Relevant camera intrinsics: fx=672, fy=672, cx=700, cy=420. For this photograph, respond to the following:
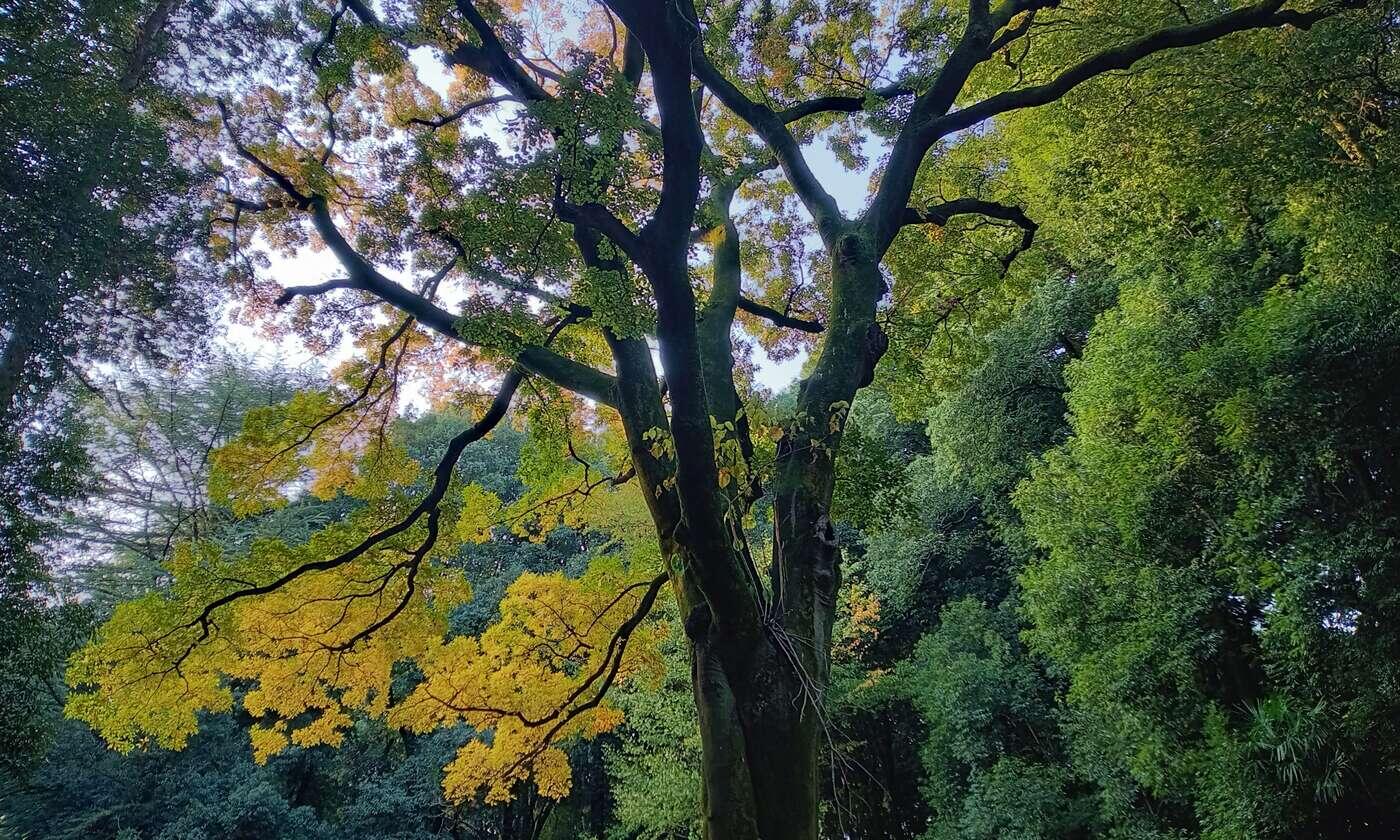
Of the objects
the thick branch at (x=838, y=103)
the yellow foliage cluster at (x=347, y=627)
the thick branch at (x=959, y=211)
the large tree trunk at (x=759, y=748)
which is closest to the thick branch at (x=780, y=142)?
the thick branch at (x=959, y=211)

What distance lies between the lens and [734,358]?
6090mm

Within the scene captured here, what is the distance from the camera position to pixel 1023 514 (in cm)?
938

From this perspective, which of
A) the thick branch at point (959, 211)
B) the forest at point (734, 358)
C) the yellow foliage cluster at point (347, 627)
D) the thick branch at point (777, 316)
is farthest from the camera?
the thick branch at point (777, 316)

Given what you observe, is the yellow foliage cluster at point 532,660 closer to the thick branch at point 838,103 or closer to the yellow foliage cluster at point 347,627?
the yellow foliage cluster at point 347,627

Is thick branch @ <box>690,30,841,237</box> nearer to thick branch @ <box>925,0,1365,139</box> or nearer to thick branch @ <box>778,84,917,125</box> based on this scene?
thick branch @ <box>925,0,1365,139</box>

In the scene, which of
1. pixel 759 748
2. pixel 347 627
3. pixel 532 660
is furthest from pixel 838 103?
pixel 347 627

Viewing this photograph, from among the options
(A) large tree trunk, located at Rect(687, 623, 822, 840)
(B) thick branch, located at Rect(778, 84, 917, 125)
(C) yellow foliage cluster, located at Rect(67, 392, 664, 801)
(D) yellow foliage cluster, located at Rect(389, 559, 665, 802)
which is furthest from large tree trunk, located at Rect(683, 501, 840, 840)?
(B) thick branch, located at Rect(778, 84, 917, 125)

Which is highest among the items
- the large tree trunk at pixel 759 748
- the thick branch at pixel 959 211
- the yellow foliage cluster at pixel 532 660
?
the thick branch at pixel 959 211

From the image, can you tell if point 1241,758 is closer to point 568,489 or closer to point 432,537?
point 568,489

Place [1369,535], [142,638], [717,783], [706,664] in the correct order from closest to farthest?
1. [717,783]
2. [706,664]
3. [142,638]
4. [1369,535]

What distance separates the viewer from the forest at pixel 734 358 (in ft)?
10.4

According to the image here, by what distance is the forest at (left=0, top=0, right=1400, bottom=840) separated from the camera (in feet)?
10.4

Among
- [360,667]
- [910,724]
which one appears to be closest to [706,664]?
[360,667]

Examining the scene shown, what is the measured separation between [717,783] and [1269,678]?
287 inches
